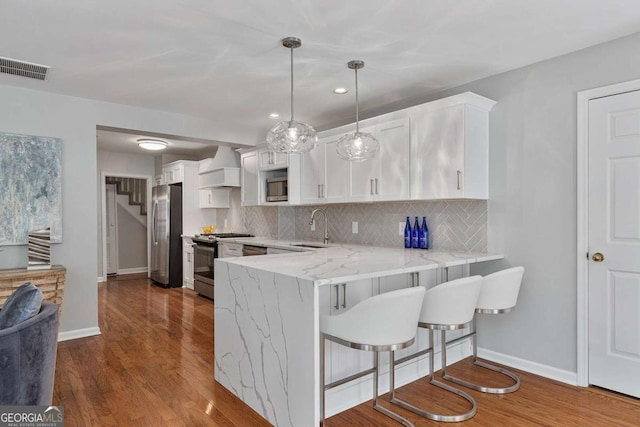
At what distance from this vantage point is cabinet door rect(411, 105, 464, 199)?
10.2 ft

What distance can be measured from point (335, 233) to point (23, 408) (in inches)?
134

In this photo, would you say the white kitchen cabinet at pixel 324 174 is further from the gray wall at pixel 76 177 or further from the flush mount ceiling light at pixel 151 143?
the flush mount ceiling light at pixel 151 143

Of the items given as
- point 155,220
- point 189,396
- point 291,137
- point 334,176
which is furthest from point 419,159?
point 155,220

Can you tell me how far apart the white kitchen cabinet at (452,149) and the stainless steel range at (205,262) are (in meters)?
3.20

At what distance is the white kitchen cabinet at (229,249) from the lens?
16.7 ft

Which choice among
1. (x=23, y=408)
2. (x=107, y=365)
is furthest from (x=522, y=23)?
(x=107, y=365)

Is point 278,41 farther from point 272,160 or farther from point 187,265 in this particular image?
point 187,265

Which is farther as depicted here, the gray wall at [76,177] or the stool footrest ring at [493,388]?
the gray wall at [76,177]

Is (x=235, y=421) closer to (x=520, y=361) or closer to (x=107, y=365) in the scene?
(x=107, y=365)

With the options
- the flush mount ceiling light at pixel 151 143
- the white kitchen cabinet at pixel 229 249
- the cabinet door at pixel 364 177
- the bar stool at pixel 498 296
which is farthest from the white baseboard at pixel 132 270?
the bar stool at pixel 498 296

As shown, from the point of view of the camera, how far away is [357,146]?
3047 mm

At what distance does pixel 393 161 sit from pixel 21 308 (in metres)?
2.84

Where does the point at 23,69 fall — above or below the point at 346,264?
above

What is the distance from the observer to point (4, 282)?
10.3 ft
